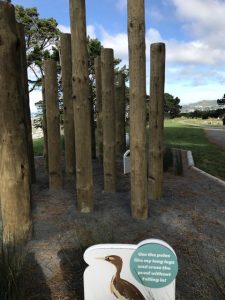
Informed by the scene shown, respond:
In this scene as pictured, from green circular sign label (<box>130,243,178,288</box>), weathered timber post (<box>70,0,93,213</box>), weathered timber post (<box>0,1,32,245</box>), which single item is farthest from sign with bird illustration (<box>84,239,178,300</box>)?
weathered timber post (<box>70,0,93,213</box>)

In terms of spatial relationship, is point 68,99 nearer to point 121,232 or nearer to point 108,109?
point 108,109

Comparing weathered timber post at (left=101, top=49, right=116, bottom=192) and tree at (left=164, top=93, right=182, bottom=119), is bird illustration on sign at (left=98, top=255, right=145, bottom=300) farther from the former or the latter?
tree at (left=164, top=93, right=182, bottom=119)

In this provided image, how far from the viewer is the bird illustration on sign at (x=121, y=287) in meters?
2.96

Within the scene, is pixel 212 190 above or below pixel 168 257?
below

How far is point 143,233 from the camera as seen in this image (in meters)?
4.72

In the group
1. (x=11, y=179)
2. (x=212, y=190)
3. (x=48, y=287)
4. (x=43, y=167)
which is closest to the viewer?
(x=48, y=287)

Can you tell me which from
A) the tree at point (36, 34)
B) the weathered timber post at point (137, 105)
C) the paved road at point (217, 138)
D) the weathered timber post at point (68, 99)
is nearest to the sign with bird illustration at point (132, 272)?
the weathered timber post at point (137, 105)

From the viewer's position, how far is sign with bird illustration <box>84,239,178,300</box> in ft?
9.44

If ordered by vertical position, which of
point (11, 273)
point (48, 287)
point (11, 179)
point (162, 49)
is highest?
point (162, 49)

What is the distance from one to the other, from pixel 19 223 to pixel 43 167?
3.96 metres

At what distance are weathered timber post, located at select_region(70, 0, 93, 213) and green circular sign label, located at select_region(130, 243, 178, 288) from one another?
2490 mm

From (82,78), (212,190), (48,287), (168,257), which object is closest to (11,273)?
(48,287)

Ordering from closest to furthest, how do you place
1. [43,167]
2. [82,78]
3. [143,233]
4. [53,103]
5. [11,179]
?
[11,179] → [143,233] → [82,78] → [53,103] → [43,167]

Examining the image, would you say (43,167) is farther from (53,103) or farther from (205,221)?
(205,221)
